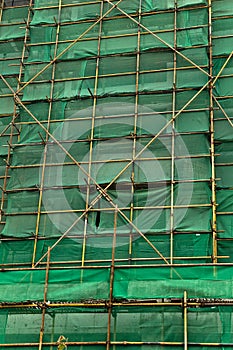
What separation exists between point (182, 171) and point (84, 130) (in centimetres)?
233

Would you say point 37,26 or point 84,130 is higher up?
point 37,26

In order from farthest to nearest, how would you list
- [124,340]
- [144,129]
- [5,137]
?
[5,137] → [144,129] → [124,340]

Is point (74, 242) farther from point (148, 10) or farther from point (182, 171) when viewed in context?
point (148, 10)

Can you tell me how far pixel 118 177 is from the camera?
12547 millimetres

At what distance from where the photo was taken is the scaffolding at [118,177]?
10594 mm

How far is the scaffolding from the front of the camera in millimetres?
10594

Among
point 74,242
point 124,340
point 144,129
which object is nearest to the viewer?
point 124,340

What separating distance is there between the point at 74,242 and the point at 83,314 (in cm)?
182

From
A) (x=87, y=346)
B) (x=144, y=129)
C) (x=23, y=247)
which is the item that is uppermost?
(x=144, y=129)

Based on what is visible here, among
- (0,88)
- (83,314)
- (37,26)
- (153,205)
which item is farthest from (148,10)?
(83,314)

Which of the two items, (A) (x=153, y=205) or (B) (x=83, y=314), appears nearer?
(B) (x=83, y=314)

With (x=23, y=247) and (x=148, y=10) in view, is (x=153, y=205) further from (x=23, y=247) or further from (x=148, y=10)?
(x=148, y=10)

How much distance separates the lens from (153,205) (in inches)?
483

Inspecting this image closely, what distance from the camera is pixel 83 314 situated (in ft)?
35.4
